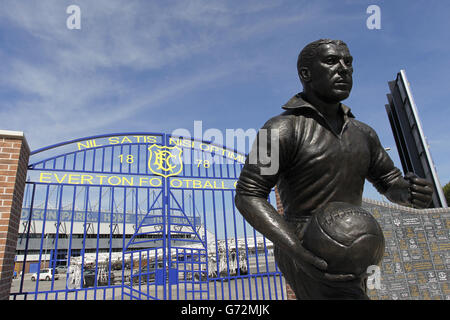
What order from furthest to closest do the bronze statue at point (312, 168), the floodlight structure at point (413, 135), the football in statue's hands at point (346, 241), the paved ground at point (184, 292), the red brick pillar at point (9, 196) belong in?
1. the floodlight structure at point (413, 135)
2. the paved ground at point (184, 292)
3. the red brick pillar at point (9, 196)
4. the bronze statue at point (312, 168)
5. the football in statue's hands at point (346, 241)

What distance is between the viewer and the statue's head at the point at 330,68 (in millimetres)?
1387

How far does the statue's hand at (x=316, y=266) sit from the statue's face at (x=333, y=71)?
2.57ft

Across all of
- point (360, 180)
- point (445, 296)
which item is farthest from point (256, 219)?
point (445, 296)

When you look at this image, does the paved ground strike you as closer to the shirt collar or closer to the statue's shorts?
the statue's shorts

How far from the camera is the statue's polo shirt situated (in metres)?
1.30

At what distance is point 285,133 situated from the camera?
133cm

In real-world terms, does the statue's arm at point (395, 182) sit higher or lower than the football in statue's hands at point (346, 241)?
higher

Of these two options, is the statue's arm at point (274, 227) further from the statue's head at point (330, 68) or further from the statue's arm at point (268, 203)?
the statue's head at point (330, 68)

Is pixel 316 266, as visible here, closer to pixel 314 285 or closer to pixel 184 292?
pixel 314 285

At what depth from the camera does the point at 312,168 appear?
4.42ft

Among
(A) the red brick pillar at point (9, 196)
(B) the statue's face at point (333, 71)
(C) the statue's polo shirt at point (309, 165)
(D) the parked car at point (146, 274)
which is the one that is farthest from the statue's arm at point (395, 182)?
(A) the red brick pillar at point (9, 196)

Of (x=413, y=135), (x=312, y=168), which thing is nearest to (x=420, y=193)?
(x=312, y=168)
